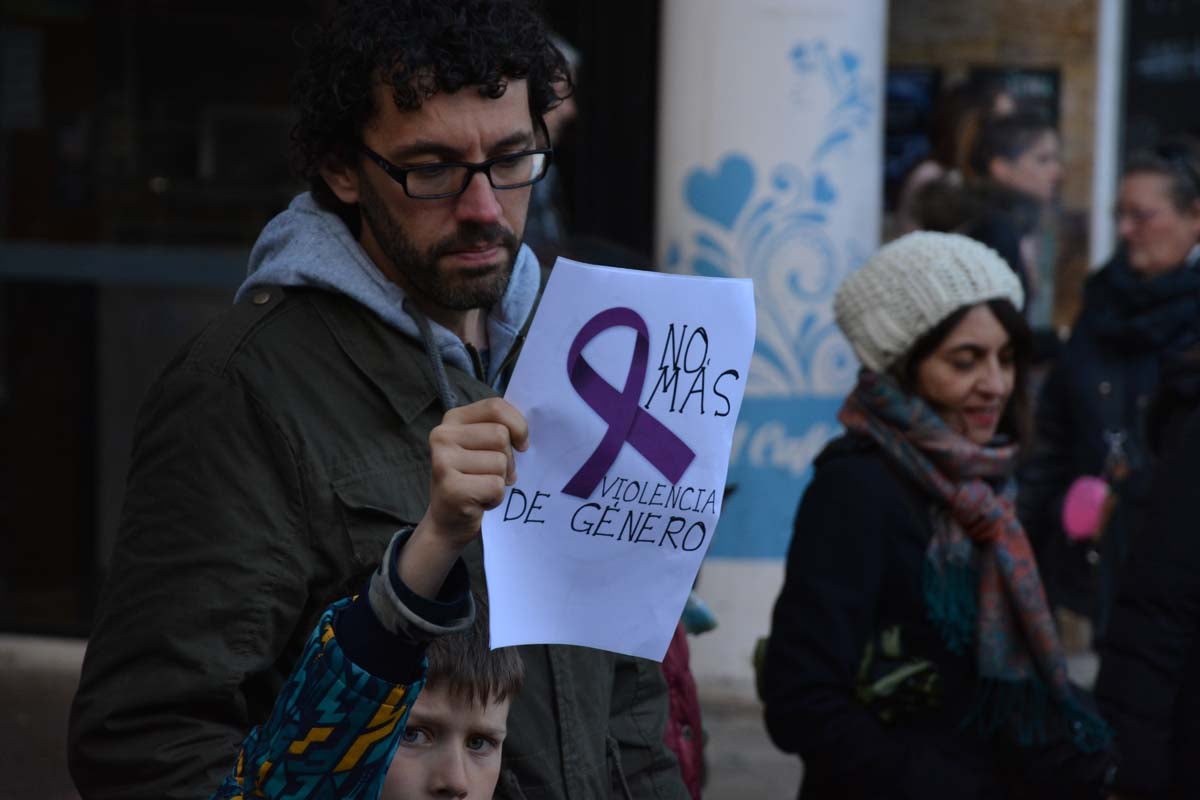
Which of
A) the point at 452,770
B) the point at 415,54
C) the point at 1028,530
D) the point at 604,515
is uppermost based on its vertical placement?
the point at 415,54

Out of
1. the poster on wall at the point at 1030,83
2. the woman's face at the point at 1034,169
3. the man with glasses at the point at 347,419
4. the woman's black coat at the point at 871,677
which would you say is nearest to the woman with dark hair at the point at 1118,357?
the woman's face at the point at 1034,169

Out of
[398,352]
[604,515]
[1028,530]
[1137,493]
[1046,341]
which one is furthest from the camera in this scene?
[1046,341]

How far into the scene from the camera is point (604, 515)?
2.00 m

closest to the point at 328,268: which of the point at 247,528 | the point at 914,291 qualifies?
the point at 247,528

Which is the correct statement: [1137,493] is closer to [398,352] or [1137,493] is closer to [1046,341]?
[1046,341]

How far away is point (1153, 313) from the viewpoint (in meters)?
5.68

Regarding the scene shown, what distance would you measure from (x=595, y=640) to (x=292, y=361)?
47 cm

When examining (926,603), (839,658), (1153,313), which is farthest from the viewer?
(1153,313)

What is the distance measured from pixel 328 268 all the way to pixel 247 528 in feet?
1.18

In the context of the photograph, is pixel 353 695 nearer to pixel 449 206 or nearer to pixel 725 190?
pixel 449 206

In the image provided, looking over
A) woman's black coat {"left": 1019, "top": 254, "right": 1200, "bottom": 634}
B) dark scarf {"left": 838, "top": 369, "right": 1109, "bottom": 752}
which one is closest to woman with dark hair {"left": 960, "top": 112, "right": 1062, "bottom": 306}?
woman's black coat {"left": 1019, "top": 254, "right": 1200, "bottom": 634}

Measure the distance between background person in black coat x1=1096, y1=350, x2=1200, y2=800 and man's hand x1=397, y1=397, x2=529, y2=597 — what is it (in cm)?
208

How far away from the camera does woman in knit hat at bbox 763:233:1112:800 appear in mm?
3240

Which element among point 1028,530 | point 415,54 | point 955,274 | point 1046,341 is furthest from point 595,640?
point 1046,341
